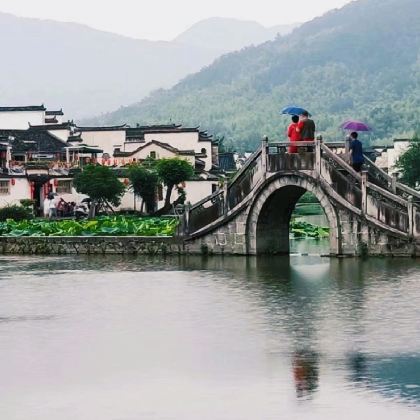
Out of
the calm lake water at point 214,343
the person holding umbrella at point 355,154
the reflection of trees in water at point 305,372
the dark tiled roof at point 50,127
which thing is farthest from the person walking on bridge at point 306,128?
the dark tiled roof at point 50,127

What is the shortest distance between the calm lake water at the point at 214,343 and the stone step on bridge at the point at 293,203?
38.8 inches

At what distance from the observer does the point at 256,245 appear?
5100cm

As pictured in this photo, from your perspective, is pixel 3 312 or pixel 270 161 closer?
pixel 3 312

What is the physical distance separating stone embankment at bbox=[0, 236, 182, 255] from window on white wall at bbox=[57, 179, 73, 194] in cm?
2589

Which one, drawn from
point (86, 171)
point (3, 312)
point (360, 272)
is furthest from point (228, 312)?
point (86, 171)

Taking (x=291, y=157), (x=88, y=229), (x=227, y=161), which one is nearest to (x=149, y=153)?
(x=227, y=161)

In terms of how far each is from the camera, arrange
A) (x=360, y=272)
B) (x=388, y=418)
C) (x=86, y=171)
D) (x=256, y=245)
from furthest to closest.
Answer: (x=86, y=171)
(x=256, y=245)
(x=360, y=272)
(x=388, y=418)

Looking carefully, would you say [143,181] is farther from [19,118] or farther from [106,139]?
[19,118]

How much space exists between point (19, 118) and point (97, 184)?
2865 cm

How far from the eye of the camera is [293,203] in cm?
5200

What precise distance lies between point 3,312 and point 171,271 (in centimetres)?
1096

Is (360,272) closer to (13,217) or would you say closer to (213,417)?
(213,417)

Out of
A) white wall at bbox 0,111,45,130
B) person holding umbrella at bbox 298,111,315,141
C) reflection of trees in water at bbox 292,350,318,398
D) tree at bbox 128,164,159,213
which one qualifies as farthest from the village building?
reflection of trees in water at bbox 292,350,318,398

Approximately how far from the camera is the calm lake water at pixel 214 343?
24.6 meters
